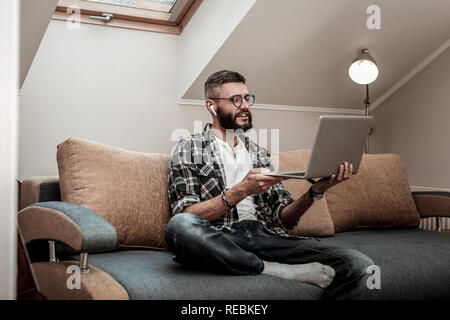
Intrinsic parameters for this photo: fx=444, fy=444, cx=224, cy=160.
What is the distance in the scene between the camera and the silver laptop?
1386 mm

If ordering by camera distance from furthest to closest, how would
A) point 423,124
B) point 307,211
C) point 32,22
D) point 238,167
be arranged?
1. point 423,124
2. point 307,211
3. point 32,22
4. point 238,167

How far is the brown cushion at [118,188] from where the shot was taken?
5.39 feet

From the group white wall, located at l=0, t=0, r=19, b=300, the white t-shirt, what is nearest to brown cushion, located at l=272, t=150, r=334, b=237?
the white t-shirt

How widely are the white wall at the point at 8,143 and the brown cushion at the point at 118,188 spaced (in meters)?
0.71

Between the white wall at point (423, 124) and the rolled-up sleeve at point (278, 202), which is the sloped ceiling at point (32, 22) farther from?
the white wall at point (423, 124)

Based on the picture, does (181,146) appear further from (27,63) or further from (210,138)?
(27,63)

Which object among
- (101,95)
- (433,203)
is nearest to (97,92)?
(101,95)

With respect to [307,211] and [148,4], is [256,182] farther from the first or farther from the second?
[148,4]

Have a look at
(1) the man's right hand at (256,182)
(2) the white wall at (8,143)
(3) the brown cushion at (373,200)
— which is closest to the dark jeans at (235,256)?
(1) the man's right hand at (256,182)

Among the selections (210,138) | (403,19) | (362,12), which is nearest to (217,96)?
(210,138)

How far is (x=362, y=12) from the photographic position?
2.55 meters

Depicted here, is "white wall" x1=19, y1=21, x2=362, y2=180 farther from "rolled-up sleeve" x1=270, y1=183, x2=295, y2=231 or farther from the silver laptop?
the silver laptop

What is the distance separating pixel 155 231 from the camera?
68.3 inches

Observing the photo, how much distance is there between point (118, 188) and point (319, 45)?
5.50ft
